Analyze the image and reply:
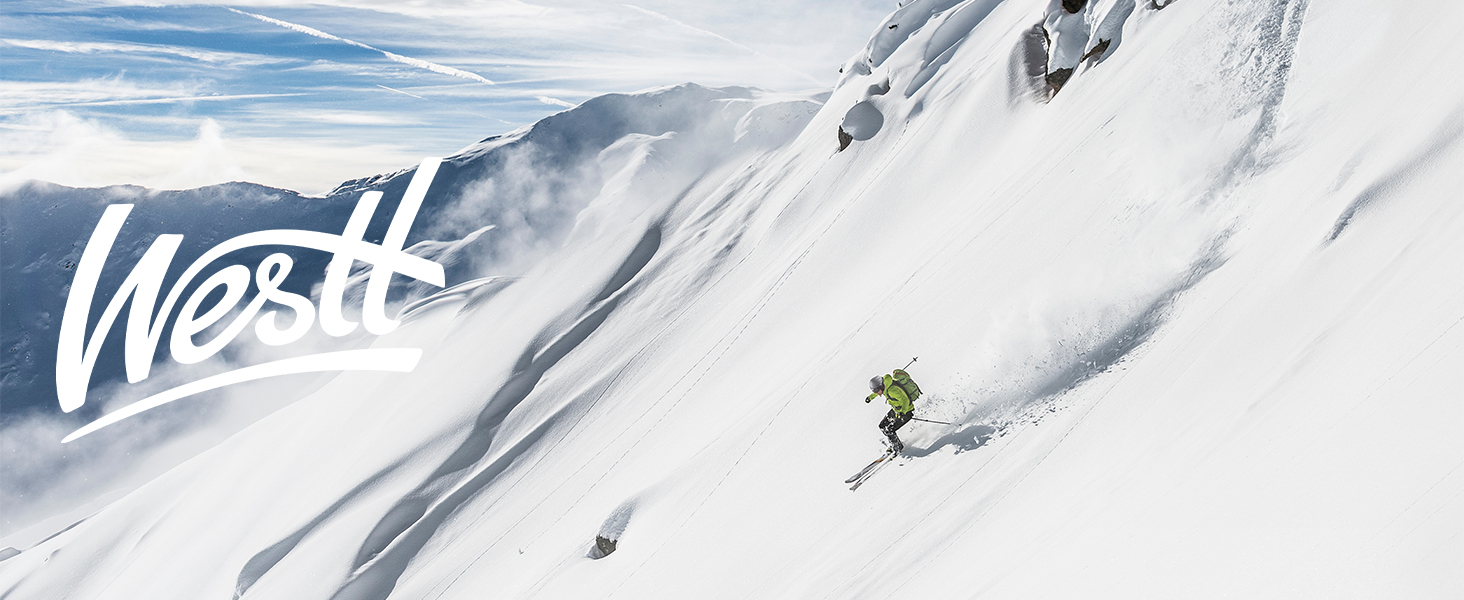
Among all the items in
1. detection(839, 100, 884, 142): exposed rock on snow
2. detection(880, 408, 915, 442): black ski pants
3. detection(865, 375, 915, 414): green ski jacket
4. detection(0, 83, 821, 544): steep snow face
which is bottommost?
detection(0, 83, 821, 544): steep snow face

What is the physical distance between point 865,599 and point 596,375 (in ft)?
66.0

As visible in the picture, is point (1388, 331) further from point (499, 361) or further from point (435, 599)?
point (499, 361)

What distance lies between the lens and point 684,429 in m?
21.6

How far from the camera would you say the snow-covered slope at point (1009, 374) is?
26.8 feet

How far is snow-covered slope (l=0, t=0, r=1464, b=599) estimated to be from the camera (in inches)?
322

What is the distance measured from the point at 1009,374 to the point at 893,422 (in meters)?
2.10

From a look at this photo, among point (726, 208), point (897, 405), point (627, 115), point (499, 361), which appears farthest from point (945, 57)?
point (627, 115)

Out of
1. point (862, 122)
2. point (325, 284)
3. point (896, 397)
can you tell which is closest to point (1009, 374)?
point (896, 397)

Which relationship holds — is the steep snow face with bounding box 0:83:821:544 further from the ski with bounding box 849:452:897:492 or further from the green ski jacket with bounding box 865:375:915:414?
the green ski jacket with bounding box 865:375:915:414

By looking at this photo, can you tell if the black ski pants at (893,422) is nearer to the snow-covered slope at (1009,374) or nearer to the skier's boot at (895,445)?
the skier's boot at (895,445)

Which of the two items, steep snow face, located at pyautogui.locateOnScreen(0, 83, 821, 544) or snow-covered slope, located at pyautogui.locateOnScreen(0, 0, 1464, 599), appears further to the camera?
steep snow face, located at pyautogui.locateOnScreen(0, 83, 821, 544)

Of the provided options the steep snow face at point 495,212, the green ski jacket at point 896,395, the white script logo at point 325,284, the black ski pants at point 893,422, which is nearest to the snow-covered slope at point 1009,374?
the black ski pants at point 893,422

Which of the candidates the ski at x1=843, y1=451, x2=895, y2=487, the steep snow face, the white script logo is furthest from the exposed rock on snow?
the steep snow face

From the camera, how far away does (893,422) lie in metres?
13.4
